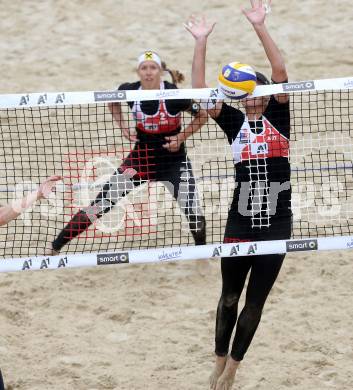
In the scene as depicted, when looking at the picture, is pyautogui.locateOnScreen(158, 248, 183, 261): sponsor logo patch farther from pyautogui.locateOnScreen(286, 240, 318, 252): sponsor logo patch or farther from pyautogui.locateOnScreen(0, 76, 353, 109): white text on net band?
pyautogui.locateOnScreen(0, 76, 353, 109): white text on net band

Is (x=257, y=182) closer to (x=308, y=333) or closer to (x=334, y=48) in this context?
(x=308, y=333)

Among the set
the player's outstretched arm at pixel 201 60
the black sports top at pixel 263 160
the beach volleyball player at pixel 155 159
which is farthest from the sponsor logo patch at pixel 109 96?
the beach volleyball player at pixel 155 159

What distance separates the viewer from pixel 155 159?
7867 millimetres

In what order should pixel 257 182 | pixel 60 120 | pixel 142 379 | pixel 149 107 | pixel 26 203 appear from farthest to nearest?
pixel 60 120 < pixel 149 107 < pixel 142 379 < pixel 257 182 < pixel 26 203

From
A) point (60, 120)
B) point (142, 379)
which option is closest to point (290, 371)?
point (142, 379)

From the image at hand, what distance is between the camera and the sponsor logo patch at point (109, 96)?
616 cm

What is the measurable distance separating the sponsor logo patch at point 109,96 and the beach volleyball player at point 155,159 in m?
1.44

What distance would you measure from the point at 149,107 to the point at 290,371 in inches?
109

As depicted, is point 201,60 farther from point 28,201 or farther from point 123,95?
point 28,201

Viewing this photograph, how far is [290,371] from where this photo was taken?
21.5 feet

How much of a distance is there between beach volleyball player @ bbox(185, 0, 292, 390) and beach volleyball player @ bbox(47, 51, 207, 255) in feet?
5.33

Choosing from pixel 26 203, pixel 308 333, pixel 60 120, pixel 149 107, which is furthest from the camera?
pixel 60 120

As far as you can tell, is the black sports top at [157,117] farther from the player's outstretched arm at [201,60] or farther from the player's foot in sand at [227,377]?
the player's foot in sand at [227,377]

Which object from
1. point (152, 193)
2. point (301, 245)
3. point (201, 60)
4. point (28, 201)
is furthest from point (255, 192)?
point (152, 193)
